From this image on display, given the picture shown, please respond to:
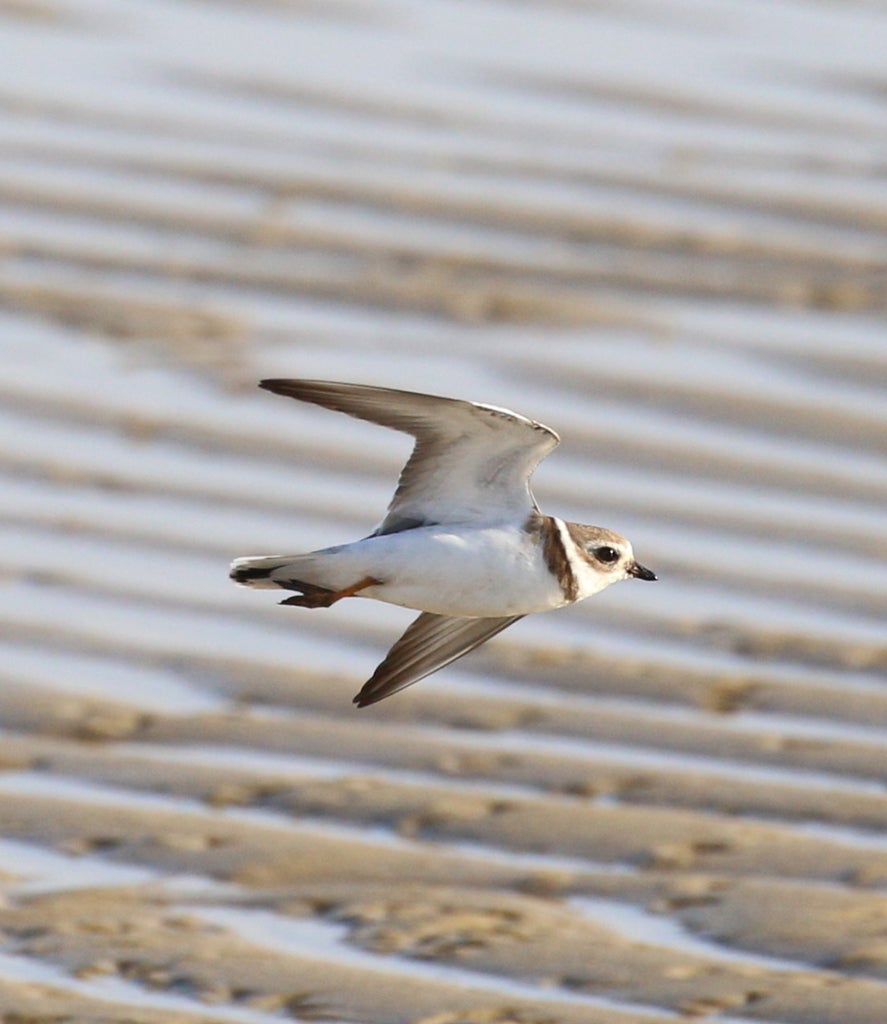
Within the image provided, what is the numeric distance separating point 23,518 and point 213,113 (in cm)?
401

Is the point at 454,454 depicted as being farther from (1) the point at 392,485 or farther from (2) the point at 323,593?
(1) the point at 392,485

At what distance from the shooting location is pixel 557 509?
28.5ft

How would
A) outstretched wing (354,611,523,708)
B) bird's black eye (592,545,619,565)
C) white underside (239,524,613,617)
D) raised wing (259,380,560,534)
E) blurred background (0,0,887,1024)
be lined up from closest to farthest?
raised wing (259,380,560,534)
white underside (239,524,613,617)
bird's black eye (592,545,619,565)
outstretched wing (354,611,523,708)
blurred background (0,0,887,1024)

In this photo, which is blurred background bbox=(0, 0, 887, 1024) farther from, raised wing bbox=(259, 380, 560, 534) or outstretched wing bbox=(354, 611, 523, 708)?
raised wing bbox=(259, 380, 560, 534)

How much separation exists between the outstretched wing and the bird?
0.47 ft

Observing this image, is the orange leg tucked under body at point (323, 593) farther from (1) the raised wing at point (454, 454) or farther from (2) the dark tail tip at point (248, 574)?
(1) the raised wing at point (454, 454)

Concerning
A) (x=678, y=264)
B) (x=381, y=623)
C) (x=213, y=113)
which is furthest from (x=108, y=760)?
(x=213, y=113)

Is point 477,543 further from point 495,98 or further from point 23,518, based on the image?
point 495,98

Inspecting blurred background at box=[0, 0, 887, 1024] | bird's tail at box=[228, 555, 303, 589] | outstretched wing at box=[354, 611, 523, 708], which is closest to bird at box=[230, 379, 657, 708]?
bird's tail at box=[228, 555, 303, 589]

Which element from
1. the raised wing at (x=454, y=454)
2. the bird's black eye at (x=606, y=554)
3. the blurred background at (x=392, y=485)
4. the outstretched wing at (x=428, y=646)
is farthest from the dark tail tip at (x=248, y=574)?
the blurred background at (x=392, y=485)

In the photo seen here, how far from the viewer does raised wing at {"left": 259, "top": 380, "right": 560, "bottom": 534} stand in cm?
548

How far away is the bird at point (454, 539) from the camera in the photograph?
555cm

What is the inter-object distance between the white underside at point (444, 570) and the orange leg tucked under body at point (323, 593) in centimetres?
1

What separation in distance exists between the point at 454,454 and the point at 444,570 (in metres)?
0.30
